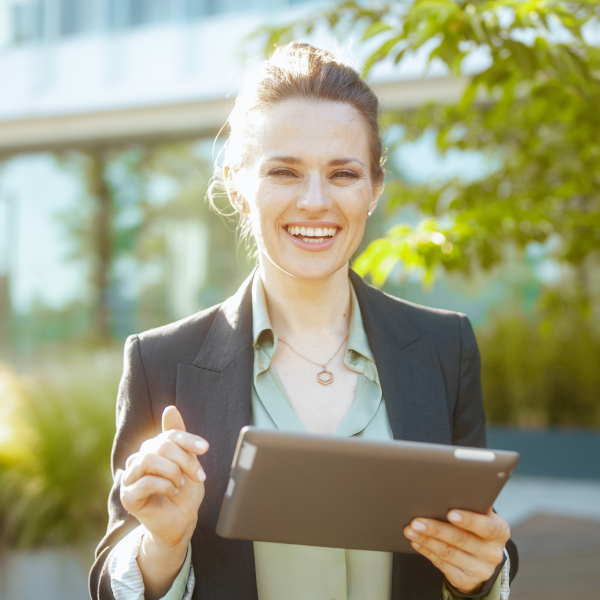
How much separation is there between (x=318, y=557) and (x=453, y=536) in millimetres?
370

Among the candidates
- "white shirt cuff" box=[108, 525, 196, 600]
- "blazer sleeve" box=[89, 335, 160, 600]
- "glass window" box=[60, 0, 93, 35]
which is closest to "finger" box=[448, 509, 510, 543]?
"white shirt cuff" box=[108, 525, 196, 600]

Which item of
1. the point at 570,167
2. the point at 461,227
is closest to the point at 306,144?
the point at 461,227

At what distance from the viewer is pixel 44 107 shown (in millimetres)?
9609

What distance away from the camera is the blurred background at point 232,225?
240cm

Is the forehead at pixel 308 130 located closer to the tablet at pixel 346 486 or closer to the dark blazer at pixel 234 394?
the dark blazer at pixel 234 394

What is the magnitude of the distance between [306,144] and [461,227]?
1.03m

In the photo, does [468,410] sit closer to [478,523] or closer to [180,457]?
[478,523]

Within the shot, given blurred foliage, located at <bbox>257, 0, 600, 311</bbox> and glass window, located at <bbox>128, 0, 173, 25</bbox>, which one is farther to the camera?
glass window, located at <bbox>128, 0, 173, 25</bbox>

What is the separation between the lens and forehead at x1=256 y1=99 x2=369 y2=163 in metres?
1.47

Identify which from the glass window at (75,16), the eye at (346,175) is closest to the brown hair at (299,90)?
the eye at (346,175)

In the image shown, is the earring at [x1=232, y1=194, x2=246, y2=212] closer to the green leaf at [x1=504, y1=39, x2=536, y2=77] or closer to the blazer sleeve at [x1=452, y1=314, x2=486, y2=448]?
the blazer sleeve at [x1=452, y1=314, x2=486, y2=448]

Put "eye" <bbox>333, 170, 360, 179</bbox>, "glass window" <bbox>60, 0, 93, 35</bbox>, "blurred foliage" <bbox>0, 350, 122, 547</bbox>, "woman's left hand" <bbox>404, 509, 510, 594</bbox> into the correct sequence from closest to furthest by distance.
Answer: "woman's left hand" <bbox>404, 509, 510, 594</bbox> < "eye" <bbox>333, 170, 360, 179</bbox> < "blurred foliage" <bbox>0, 350, 122, 547</bbox> < "glass window" <bbox>60, 0, 93, 35</bbox>

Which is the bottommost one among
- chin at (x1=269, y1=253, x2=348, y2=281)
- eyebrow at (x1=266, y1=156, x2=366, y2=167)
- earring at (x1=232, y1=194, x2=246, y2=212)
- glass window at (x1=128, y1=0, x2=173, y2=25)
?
chin at (x1=269, y1=253, x2=348, y2=281)

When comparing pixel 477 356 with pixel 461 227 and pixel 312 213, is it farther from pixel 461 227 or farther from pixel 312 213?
pixel 461 227
